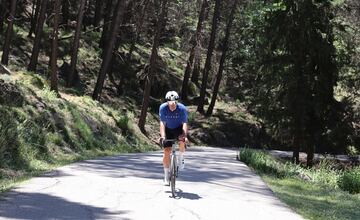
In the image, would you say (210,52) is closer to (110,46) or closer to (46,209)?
(110,46)

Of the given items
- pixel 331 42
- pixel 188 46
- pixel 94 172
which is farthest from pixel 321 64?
pixel 94 172

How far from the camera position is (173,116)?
36.6 ft

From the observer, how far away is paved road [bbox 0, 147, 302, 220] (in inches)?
348

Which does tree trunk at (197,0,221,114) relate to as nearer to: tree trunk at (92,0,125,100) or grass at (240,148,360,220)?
tree trunk at (92,0,125,100)

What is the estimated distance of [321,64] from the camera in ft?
91.8

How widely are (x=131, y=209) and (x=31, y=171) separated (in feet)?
16.3

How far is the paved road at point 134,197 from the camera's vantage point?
8.85 m

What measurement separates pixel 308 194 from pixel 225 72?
35891 mm

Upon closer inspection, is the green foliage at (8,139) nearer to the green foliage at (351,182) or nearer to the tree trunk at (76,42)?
the green foliage at (351,182)

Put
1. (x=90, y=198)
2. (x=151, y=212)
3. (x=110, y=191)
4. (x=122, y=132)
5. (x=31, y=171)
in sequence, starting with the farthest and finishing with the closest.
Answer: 1. (x=122, y=132)
2. (x=31, y=171)
3. (x=110, y=191)
4. (x=90, y=198)
5. (x=151, y=212)

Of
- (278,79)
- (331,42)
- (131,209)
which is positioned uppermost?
(331,42)

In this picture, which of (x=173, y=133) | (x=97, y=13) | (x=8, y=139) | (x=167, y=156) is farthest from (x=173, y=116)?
(x=97, y=13)

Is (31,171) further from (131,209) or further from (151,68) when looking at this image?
(151,68)

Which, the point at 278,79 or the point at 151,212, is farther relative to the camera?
the point at 278,79
